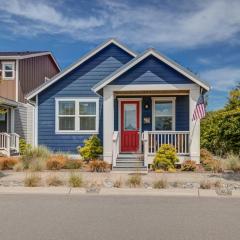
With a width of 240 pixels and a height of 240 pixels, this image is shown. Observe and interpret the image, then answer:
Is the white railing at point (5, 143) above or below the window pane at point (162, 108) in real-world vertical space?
below

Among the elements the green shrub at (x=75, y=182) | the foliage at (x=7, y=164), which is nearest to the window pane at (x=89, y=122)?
the foliage at (x=7, y=164)

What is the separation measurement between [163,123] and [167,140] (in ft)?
6.58

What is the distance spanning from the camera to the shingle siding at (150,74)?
16828 mm

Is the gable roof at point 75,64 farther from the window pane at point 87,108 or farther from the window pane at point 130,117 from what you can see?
the window pane at point 130,117

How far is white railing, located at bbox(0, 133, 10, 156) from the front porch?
7753mm

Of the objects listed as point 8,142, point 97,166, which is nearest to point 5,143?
point 8,142

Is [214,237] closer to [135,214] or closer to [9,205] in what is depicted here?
[135,214]

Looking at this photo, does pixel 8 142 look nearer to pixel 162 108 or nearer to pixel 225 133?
pixel 162 108

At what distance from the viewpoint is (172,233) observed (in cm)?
663

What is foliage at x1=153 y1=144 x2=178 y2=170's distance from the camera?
16123 millimetres

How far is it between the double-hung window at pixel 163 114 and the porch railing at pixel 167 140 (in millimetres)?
1827

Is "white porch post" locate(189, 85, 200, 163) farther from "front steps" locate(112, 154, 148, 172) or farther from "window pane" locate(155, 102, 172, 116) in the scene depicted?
"window pane" locate(155, 102, 172, 116)

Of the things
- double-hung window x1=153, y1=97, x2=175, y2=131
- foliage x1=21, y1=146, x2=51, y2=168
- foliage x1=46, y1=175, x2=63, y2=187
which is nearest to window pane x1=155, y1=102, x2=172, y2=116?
double-hung window x1=153, y1=97, x2=175, y2=131

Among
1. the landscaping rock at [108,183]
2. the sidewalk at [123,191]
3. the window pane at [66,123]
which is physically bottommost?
the sidewalk at [123,191]
